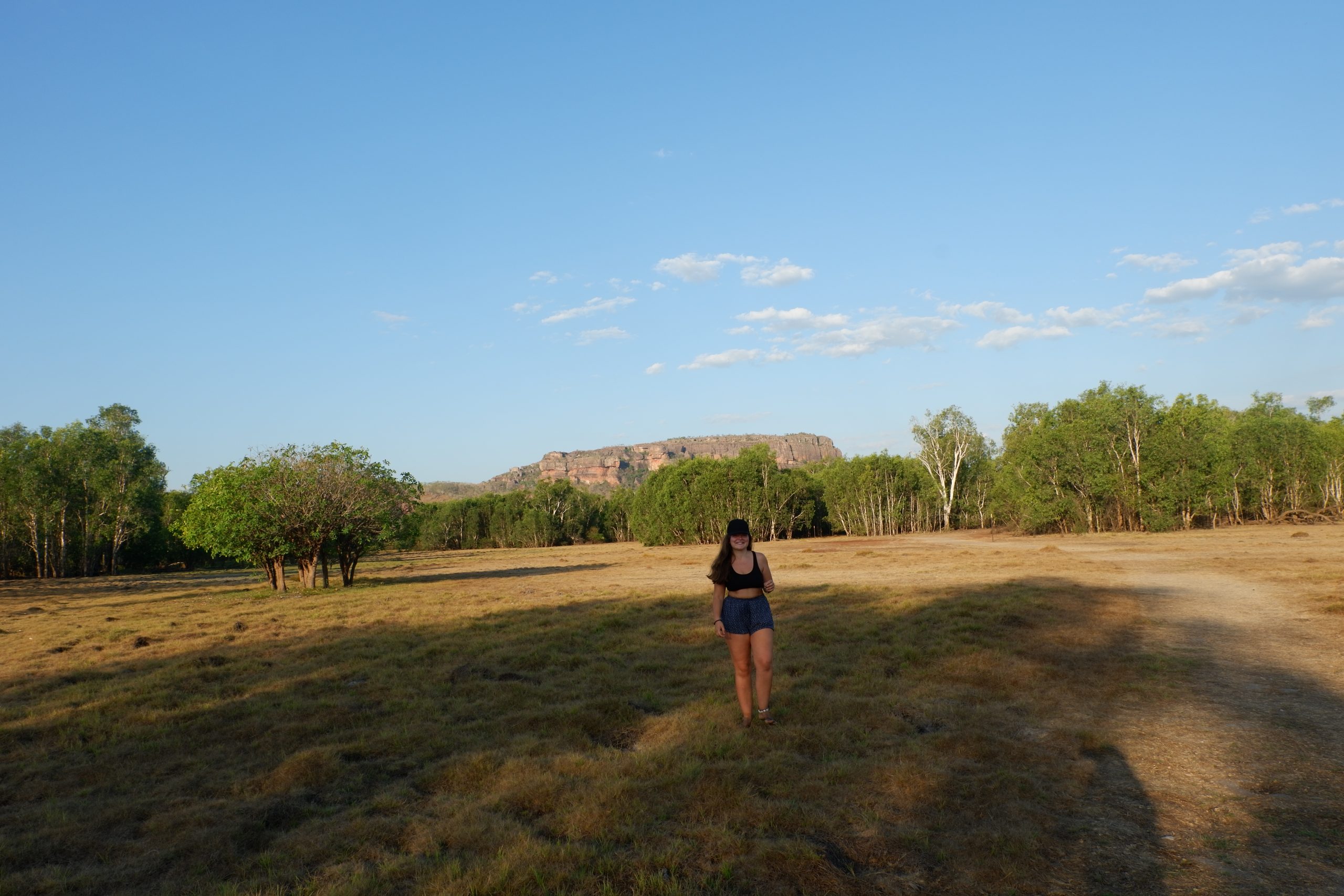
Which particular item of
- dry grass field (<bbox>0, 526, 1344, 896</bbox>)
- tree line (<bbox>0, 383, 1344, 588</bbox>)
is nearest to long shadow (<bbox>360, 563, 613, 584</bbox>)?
tree line (<bbox>0, 383, 1344, 588</bbox>)

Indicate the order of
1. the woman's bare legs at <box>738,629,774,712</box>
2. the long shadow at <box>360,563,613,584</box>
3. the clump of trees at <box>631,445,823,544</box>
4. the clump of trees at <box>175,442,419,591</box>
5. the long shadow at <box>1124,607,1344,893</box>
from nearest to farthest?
the long shadow at <box>1124,607,1344,893</box>
the woman's bare legs at <box>738,629,774,712</box>
the clump of trees at <box>175,442,419,591</box>
the long shadow at <box>360,563,613,584</box>
the clump of trees at <box>631,445,823,544</box>

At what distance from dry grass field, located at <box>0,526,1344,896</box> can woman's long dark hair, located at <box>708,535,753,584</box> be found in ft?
5.39

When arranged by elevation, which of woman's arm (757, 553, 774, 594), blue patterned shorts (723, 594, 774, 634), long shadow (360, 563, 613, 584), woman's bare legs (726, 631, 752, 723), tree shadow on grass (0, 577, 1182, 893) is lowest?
long shadow (360, 563, 613, 584)

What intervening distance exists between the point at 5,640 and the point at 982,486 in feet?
273

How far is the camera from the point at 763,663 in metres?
8.02

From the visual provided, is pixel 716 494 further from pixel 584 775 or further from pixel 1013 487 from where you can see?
pixel 584 775

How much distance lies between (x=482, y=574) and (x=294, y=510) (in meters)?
13.0

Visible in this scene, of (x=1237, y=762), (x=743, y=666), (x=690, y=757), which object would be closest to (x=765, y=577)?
(x=743, y=666)

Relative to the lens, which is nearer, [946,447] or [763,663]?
[763,663]

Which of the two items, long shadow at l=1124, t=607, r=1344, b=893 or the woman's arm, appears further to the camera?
the woman's arm

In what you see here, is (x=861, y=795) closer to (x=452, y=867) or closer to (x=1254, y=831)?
(x=1254, y=831)

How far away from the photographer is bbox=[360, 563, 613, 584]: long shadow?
35.3 m

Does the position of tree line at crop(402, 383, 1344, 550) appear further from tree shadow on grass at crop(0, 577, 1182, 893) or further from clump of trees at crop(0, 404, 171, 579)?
clump of trees at crop(0, 404, 171, 579)

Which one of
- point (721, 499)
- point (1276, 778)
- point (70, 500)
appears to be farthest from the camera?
point (721, 499)
